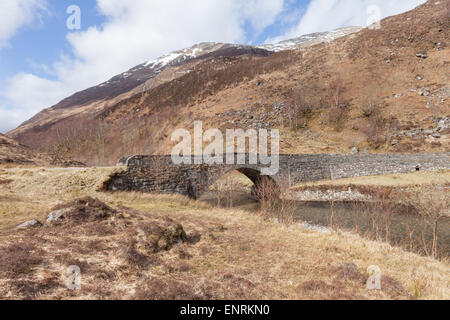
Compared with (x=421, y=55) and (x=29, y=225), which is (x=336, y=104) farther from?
(x=29, y=225)

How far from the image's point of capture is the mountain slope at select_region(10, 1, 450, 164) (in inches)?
1747

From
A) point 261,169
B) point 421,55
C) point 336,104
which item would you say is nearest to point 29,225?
point 261,169

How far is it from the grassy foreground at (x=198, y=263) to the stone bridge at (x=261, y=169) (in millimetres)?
7438

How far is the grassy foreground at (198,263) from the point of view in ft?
18.2

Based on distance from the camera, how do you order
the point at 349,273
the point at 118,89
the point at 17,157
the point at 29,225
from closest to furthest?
the point at 349,273
the point at 29,225
the point at 17,157
the point at 118,89

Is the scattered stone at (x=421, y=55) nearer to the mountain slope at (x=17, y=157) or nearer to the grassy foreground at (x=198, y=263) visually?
the grassy foreground at (x=198, y=263)

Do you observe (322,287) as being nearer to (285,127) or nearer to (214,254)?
(214,254)

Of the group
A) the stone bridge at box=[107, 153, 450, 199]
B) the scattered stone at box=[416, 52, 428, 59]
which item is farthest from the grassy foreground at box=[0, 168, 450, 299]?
the scattered stone at box=[416, 52, 428, 59]

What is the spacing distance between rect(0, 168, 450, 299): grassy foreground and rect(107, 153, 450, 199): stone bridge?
7.44 metres

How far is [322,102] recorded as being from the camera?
56.0m

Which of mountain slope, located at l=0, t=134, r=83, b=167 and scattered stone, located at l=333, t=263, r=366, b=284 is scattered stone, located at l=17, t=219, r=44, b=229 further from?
mountain slope, located at l=0, t=134, r=83, b=167

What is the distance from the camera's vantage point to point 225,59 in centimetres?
10244

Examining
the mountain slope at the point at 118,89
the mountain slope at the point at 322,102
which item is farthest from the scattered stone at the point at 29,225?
the mountain slope at the point at 118,89

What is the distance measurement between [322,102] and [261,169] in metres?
37.0
